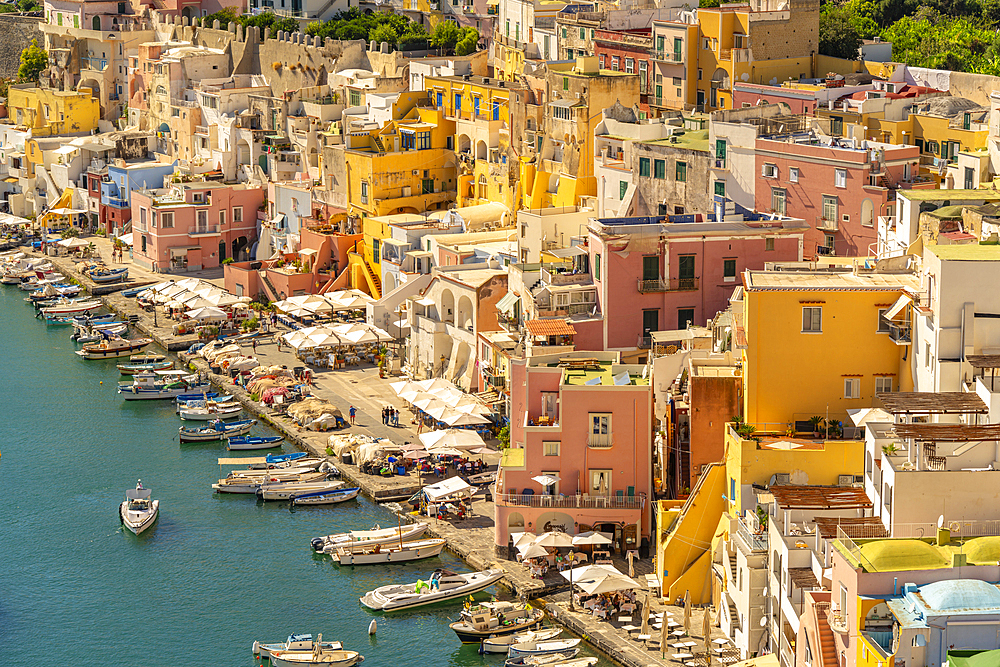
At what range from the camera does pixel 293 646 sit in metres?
43.4

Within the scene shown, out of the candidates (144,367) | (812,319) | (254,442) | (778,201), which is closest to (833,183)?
(778,201)

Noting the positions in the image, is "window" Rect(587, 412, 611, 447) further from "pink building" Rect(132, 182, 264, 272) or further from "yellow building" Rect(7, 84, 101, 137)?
"yellow building" Rect(7, 84, 101, 137)

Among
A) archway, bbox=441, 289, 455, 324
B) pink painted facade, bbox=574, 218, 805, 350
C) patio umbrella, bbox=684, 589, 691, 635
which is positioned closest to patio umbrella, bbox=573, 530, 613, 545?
patio umbrella, bbox=684, 589, 691, 635

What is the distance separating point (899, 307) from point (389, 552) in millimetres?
16347

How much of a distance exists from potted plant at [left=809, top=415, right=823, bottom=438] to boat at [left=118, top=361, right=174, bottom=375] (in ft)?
109

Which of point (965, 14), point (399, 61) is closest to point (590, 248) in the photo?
point (399, 61)

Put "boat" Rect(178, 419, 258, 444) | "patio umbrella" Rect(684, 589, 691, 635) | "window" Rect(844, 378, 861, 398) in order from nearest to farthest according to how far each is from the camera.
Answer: "patio umbrella" Rect(684, 589, 691, 635), "window" Rect(844, 378, 861, 398), "boat" Rect(178, 419, 258, 444)

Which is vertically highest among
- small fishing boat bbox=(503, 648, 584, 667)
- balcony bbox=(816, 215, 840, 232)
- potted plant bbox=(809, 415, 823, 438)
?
balcony bbox=(816, 215, 840, 232)

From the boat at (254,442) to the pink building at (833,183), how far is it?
1888 centimetres

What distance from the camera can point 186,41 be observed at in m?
110

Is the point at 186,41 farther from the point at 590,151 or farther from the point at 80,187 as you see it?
the point at 590,151

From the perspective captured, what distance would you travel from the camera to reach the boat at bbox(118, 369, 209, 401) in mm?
66062

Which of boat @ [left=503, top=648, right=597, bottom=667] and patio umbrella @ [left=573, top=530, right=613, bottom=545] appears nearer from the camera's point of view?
boat @ [left=503, top=648, right=597, bottom=667]

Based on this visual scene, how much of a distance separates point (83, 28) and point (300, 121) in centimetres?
→ 3406
